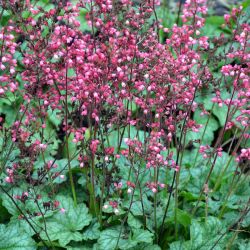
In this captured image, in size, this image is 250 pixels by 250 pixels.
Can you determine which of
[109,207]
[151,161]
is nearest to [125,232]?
[109,207]

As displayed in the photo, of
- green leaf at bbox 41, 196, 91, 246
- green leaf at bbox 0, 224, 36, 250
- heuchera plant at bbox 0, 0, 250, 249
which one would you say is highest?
heuchera plant at bbox 0, 0, 250, 249

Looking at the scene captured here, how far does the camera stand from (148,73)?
3.41m

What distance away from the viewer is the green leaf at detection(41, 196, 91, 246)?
3.77m

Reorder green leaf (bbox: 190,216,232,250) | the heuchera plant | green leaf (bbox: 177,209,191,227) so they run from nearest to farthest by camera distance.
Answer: the heuchera plant → green leaf (bbox: 190,216,232,250) → green leaf (bbox: 177,209,191,227)

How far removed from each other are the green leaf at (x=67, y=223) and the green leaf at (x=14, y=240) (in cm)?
14

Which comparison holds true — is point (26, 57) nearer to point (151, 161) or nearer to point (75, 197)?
point (151, 161)

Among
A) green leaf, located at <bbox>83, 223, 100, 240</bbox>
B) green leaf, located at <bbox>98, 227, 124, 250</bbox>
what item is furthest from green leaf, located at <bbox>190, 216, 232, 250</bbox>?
green leaf, located at <bbox>83, 223, 100, 240</bbox>

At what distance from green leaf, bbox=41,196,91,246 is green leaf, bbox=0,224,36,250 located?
0.14m

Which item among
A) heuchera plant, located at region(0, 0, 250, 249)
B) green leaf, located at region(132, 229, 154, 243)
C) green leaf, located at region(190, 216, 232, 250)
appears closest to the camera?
heuchera plant, located at region(0, 0, 250, 249)

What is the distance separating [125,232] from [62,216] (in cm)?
56

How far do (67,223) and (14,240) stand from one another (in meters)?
0.45

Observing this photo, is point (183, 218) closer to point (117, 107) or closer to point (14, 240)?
point (117, 107)

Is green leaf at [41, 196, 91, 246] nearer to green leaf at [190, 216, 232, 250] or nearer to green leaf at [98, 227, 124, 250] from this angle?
green leaf at [98, 227, 124, 250]

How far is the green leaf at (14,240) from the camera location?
3.73 meters
